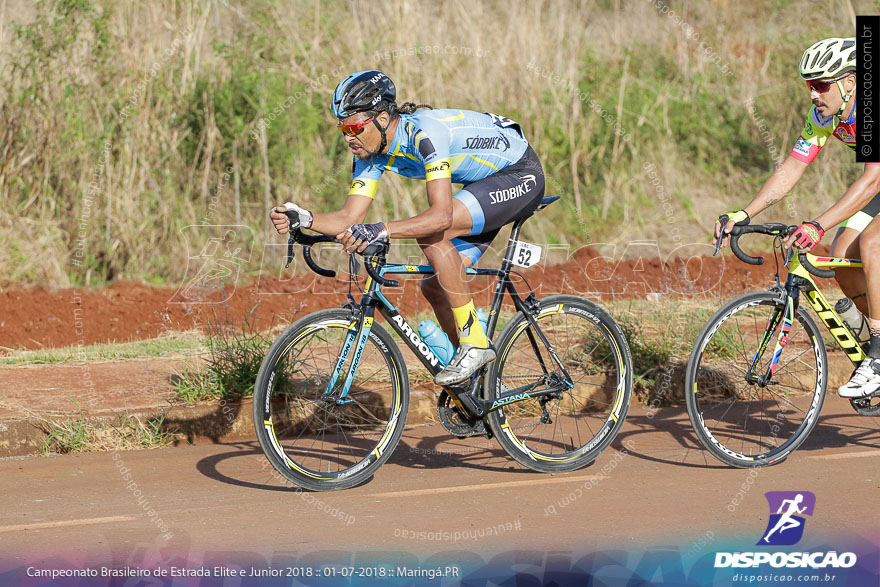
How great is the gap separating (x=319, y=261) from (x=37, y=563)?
719cm

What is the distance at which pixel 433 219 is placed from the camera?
551 cm

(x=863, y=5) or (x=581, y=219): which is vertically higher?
(x=863, y=5)

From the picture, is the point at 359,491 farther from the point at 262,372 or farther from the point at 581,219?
the point at 581,219

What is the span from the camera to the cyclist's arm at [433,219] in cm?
544

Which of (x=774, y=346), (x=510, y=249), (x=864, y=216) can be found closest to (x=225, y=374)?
(x=510, y=249)

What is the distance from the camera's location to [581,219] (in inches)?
500

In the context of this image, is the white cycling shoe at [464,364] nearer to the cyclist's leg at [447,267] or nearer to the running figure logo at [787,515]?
the cyclist's leg at [447,267]

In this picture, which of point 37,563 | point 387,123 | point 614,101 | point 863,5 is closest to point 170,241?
point 614,101

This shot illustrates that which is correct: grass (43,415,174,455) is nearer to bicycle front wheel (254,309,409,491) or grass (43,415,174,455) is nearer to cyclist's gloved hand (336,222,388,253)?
bicycle front wheel (254,309,409,491)

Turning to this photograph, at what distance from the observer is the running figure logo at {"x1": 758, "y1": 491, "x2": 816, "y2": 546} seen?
16.1ft

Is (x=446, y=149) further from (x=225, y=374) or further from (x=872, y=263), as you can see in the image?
(x=225, y=374)

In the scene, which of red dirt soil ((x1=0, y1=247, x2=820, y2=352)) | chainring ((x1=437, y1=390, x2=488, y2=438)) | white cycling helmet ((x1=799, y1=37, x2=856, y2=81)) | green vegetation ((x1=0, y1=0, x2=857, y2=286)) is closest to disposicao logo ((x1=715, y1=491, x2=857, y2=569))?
chainring ((x1=437, y1=390, x2=488, y2=438))

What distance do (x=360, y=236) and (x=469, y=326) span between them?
36.0 inches

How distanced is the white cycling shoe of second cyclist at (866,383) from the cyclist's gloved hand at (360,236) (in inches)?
103
